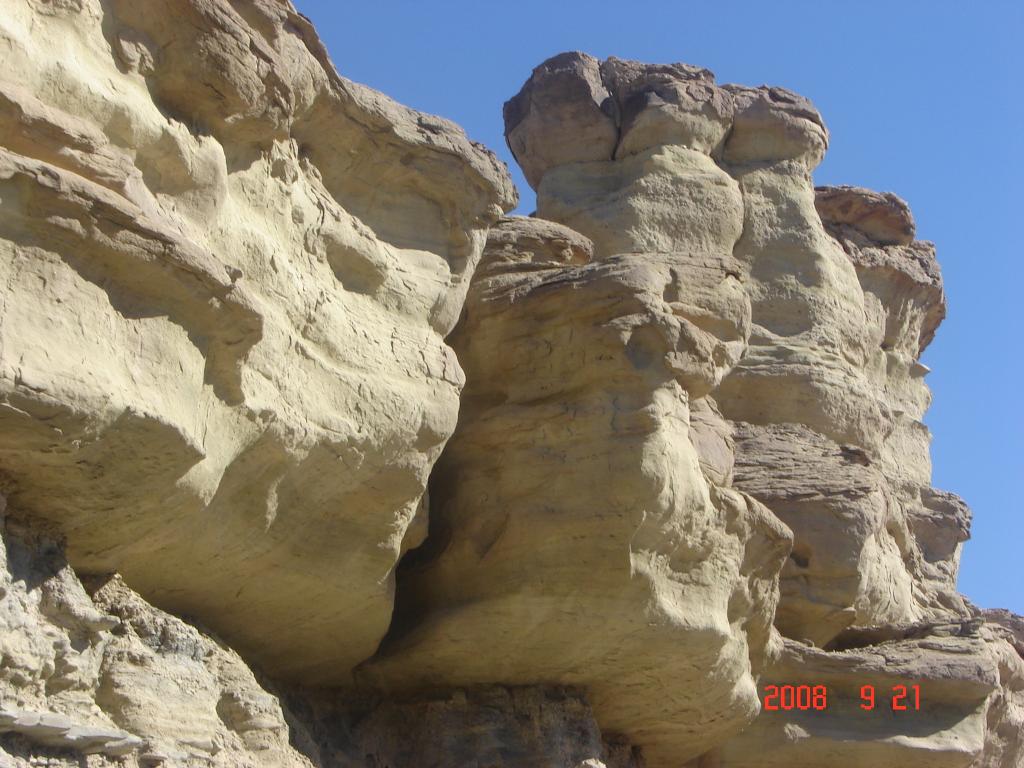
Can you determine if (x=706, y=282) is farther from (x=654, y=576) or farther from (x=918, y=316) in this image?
(x=918, y=316)

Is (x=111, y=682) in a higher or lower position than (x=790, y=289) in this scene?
lower

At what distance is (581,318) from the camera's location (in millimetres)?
8828

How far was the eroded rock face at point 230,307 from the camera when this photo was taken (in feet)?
19.9

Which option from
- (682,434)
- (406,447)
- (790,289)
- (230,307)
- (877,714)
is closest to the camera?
(230,307)

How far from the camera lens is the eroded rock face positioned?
605 centimetres

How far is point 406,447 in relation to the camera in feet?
25.9

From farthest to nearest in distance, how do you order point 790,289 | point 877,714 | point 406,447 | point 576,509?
1. point 790,289
2. point 877,714
3. point 576,509
4. point 406,447

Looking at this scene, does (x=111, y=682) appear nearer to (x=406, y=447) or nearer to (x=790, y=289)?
(x=406, y=447)

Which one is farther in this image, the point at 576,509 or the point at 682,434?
the point at 682,434

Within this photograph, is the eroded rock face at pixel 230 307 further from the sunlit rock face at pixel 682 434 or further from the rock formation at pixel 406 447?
the sunlit rock face at pixel 682 434

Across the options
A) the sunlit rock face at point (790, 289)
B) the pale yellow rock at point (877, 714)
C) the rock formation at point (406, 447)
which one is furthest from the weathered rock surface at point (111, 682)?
the sunlit rock face at point (790, 289)
